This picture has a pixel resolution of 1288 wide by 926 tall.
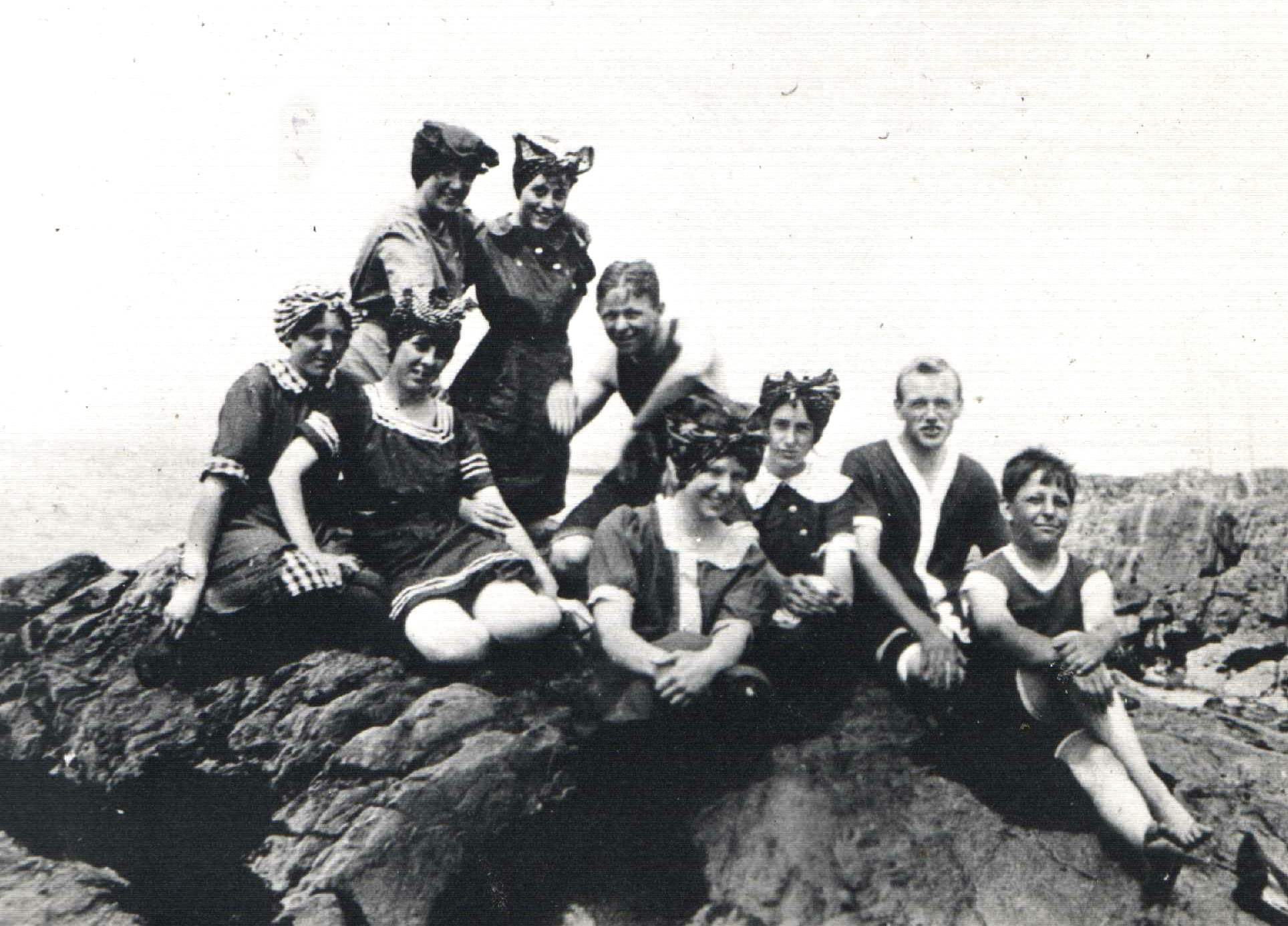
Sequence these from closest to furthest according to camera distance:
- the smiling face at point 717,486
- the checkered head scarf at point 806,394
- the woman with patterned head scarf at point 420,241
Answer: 1. the smiling face at point 717,486
2. the checkered head scarf at point 806,394
3. the woman with patterned head scarf at point 420,241

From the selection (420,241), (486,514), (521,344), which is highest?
(420,241)

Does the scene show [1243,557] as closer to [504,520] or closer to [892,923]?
[892,923]

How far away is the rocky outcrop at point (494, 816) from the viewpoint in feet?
12.1

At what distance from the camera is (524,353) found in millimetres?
4773

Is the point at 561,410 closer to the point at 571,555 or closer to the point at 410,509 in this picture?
the point at 571,555

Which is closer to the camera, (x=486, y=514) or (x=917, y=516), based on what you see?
(x=486, y=514)

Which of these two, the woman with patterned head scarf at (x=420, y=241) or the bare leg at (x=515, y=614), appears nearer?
the bare leg at (x=515, y=614)

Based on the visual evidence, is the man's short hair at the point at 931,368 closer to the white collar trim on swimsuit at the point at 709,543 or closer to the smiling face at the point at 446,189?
the white collar trim on swimsuit at the point at 709,543

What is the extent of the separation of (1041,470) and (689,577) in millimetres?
1267

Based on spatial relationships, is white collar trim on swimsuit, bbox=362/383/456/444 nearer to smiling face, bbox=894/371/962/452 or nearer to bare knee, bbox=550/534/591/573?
bare knee, bbox=550/534/591/573

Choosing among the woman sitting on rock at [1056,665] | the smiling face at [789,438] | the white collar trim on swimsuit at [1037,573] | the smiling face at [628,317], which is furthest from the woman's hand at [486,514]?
the white collar trim on swimsuit at [1037,573]

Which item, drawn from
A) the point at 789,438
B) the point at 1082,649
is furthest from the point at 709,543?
the point at 1082,649

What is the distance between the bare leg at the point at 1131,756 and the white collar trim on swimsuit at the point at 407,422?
237 centimetres

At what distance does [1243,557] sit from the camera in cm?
806
